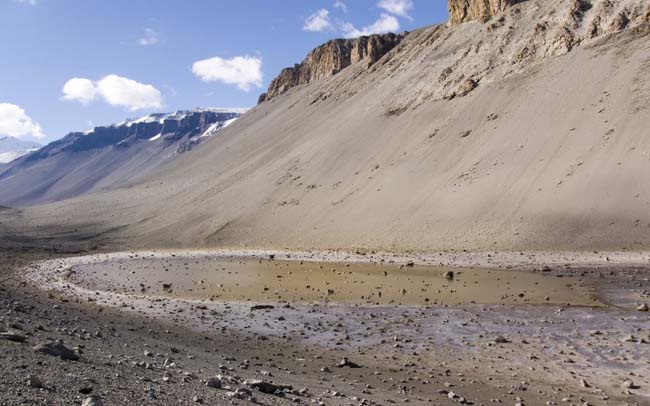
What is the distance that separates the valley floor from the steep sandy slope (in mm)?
16358

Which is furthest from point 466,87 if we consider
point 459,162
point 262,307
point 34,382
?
point 34,382

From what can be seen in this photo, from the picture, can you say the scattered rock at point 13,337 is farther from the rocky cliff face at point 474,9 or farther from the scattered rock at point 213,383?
the rocky cliff face at point 474,9

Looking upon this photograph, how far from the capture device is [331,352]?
12.8m

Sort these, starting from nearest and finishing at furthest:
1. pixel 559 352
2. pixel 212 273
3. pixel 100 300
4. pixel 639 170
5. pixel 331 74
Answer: pixel 559 352 < pixel 100 300 < pixel 212 273 < pixel 639 170 < pixel 331 74

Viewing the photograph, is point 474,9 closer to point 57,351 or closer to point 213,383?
point 213,383

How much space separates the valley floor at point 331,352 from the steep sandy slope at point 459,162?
644 inches

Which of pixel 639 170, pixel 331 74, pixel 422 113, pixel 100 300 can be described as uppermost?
pixel 331 74

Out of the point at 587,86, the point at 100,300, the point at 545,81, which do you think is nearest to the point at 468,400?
the point at 100,300

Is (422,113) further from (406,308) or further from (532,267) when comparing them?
(406,308)

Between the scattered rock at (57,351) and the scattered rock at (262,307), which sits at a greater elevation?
the scattered rock at (57,351)

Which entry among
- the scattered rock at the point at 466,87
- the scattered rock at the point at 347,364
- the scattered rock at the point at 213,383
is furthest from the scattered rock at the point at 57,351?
the scattered rock at the point at 466,87

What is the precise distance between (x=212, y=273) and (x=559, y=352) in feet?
69.0

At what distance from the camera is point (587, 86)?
48.8m

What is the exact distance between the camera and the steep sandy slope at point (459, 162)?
3647cm
